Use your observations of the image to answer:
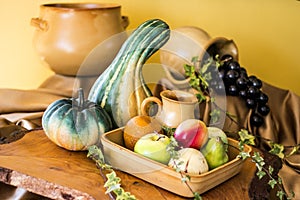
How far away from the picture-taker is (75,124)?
0.69 meters

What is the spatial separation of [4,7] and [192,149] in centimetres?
85

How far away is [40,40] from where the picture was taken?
3.41 feet

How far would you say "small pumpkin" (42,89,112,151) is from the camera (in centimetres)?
69

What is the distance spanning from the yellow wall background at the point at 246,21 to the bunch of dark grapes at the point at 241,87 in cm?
28

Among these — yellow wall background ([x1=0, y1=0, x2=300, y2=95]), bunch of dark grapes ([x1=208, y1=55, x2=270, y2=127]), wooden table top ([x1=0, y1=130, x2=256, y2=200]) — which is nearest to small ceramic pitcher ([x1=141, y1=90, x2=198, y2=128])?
wooden table top ([x1=0, y1=130, x2=256, y2=200])

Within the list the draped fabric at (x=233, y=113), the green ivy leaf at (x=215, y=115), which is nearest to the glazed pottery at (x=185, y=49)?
the draped fabric at (x=233, y=113)

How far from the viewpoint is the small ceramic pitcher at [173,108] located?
0.70 m

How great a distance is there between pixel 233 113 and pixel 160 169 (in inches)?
14.6

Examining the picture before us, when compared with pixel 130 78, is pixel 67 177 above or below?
below

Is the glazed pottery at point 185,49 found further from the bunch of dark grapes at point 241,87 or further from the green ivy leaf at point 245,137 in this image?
the green ivy leaf at point 245,137

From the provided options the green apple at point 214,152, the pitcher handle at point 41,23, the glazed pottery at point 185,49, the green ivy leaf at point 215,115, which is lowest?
the green ivy leaf at point 215,115

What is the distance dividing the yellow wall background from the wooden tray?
57 cm

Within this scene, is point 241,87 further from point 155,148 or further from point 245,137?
point 155,148

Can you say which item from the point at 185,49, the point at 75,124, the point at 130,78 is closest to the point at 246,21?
the point at 185,49
